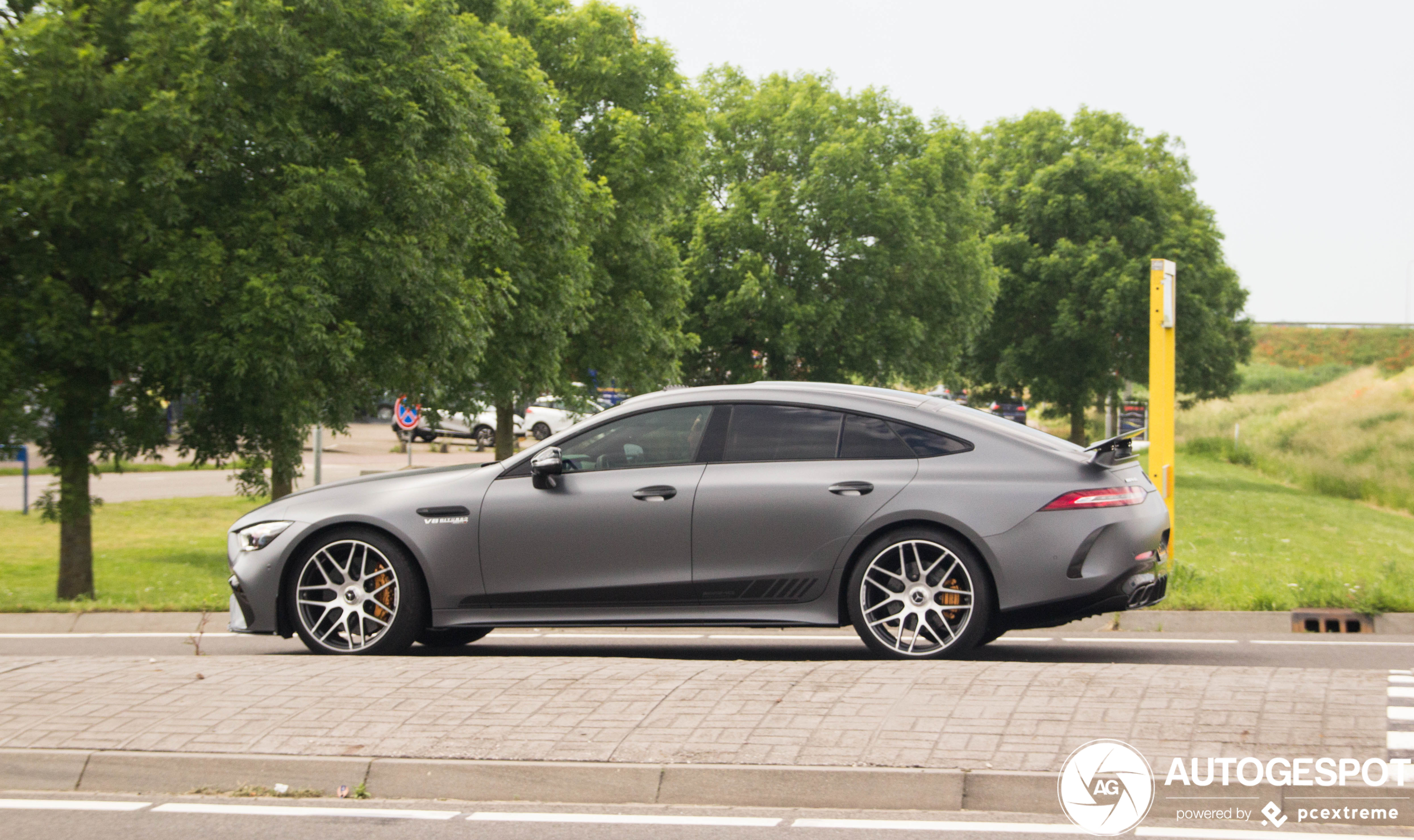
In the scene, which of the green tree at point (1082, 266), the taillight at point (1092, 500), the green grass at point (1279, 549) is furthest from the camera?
the green tree at point (1082, 266)

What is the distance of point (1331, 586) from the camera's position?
10.3 metres

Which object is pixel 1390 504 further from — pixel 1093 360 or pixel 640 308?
pixel 640 308

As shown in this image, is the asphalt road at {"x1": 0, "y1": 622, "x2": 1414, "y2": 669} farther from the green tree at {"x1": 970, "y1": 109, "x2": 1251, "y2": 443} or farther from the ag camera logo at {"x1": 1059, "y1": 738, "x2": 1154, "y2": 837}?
the green tree at {"x1": 970, "y1": 109, "x2": 1251, "y2": 443}

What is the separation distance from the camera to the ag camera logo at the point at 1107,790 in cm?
465

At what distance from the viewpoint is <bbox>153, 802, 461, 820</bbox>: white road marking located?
195 inches

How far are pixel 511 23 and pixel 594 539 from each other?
22.9 meters

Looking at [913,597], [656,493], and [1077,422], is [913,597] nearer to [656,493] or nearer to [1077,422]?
[656,493]

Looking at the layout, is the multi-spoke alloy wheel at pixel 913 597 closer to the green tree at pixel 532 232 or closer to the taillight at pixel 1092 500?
the taillight at pixel 1092 500

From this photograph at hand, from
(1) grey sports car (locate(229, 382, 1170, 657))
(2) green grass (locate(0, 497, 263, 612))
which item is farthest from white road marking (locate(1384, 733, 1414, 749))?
(2) green grass (locate(0, 497, 263, 612))

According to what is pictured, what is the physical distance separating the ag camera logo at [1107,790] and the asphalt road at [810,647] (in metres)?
2.93

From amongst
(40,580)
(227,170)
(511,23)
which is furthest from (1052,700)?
(511,23)

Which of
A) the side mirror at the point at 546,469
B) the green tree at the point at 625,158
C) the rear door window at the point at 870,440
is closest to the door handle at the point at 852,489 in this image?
the rear door window at the point at 870,440

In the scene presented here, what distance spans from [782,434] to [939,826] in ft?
10.5

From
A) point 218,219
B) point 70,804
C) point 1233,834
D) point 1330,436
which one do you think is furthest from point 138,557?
point 1330,436
